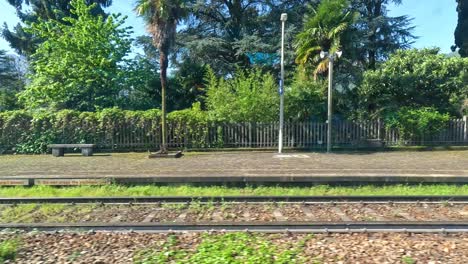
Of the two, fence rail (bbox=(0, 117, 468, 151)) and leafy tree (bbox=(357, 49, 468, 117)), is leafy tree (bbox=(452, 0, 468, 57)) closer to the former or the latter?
leafy tree (bbox=(357, 49, 468, 117))

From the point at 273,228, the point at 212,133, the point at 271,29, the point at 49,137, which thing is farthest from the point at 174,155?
the point at 271,29

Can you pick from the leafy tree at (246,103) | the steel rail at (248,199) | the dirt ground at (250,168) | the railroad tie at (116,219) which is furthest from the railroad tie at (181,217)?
the leafy tree at (246,103)

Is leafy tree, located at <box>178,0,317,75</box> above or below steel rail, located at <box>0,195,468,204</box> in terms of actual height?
above

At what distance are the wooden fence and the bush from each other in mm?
292

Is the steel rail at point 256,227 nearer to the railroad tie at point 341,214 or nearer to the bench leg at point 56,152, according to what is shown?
the railroad tie at point 341,214

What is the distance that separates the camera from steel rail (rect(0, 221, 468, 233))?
567cm

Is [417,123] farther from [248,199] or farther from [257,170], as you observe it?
[248,199]

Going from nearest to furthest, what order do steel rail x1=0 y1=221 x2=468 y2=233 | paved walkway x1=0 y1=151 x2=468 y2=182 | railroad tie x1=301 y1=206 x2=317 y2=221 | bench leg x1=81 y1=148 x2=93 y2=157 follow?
steel rail x1=0 y1=221 x2=468 y2=233, railroad tie x1=301 y1=206 x2=317 y2=221, paved walkway x1=0 y1=151 x2=468 y2=182, bench leg x1=81 y1=148 x2=93 y2=157

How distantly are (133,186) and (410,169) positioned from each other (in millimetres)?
9151

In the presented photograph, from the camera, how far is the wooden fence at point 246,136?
19.4 metres

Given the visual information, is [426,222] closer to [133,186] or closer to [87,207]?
[87,207]

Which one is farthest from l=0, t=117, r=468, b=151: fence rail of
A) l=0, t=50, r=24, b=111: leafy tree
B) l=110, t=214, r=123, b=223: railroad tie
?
l=0, t=50, r=24, b=111: leafy tree

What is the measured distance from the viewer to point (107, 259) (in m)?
4.49

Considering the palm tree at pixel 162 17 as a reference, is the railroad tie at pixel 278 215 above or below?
below
